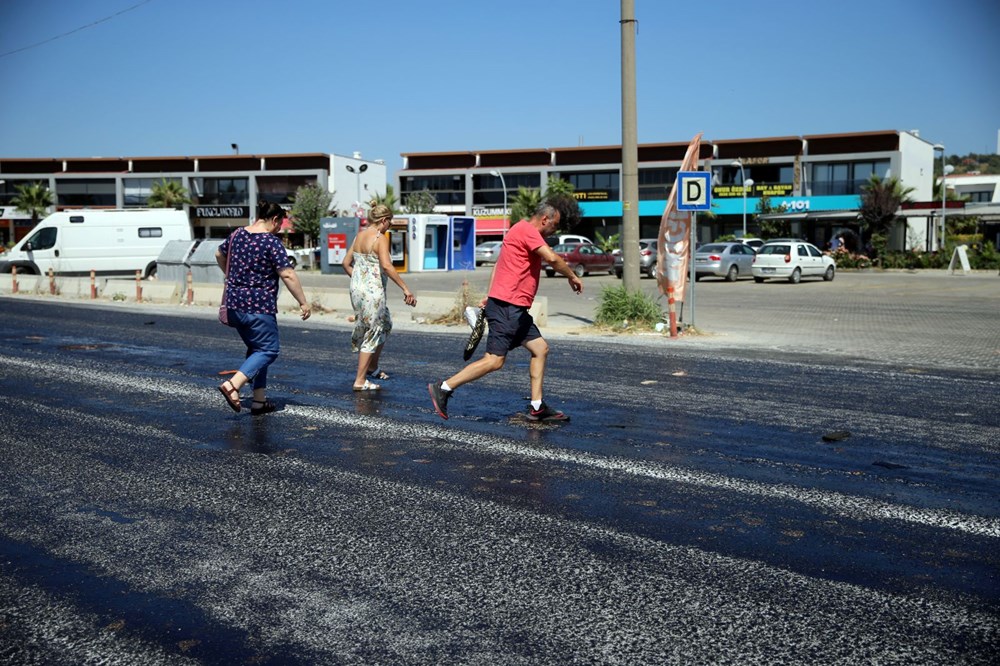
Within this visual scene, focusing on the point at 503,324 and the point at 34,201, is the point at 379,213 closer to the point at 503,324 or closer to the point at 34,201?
the point at 503,324

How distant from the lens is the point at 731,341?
15.1 m

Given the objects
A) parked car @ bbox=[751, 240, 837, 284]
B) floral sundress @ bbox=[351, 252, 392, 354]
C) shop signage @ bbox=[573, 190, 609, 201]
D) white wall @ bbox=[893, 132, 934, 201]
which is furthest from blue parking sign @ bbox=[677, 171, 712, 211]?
shop signage @ bbox=[573, 190, 609, 201]

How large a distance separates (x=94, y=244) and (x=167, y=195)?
4860cm

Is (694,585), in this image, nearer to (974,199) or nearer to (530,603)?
(530,603)

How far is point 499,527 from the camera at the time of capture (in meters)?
4.82

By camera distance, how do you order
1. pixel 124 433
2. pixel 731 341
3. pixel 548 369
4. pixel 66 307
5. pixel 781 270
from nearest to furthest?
pixel 124 433, pixel 548 369, pixel 731 341, pixel 66 307, pixel 781 270

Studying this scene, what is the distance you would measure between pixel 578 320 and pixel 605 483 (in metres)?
13.4

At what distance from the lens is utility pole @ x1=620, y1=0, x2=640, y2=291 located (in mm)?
16719

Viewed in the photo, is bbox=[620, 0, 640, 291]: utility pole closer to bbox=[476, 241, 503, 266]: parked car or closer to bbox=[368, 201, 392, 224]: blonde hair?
bbox=[368, 201, 392, 224]: blonde hair

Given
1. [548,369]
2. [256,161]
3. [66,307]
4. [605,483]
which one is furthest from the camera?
[256,161]

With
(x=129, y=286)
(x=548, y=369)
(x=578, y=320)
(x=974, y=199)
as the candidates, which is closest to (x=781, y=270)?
(x=578, y=320)

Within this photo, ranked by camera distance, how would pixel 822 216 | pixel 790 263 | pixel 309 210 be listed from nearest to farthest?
pixel 790 263, pixel 822 216, pixel 309 210

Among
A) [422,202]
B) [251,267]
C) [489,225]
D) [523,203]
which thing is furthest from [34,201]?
[251,267]

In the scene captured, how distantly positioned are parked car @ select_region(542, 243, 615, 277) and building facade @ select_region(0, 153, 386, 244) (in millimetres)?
41859
